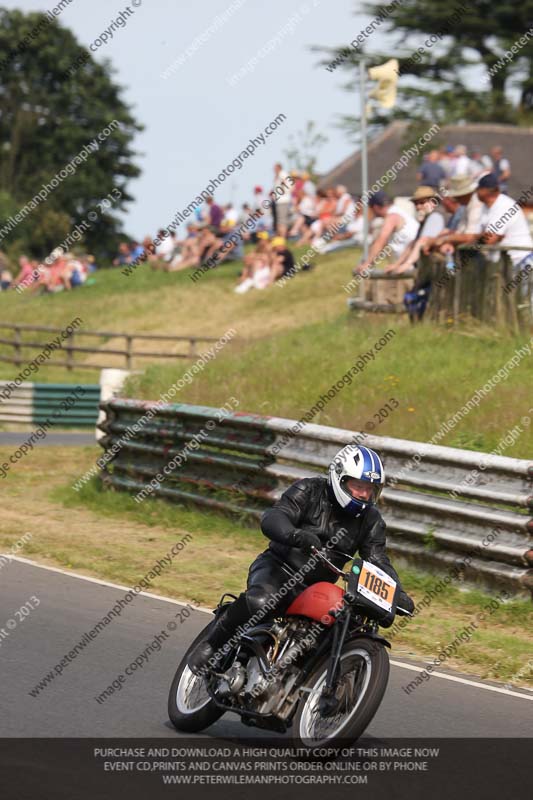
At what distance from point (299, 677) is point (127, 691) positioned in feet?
5.22

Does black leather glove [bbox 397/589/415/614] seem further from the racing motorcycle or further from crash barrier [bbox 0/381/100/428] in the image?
crash barrier [bbox 0/381/100/428]

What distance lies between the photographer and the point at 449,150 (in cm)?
2672

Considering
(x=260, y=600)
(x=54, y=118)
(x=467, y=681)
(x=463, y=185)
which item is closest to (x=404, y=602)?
(x=260, y=600)

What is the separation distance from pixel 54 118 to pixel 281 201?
47.2 meters

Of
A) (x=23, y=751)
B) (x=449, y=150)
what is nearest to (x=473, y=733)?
(x=23, y=751)

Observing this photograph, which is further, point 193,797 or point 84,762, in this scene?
point 84,762

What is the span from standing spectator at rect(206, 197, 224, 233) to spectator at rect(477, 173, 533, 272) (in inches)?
762

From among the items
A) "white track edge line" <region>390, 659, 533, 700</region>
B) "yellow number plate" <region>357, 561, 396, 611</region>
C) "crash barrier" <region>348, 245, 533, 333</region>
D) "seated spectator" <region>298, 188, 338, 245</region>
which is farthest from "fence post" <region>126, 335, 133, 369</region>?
"yellow number plate" <region>357, 561, 396, 611</region>

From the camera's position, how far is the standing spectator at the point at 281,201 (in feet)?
104

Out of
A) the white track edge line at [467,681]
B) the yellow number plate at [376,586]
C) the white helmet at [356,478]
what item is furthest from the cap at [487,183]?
the yellow number plate at [376,586]

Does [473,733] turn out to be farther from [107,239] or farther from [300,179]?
[107,239]

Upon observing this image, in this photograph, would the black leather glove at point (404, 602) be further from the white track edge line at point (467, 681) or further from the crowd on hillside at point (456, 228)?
the crowd on hillside at point (456, 228)

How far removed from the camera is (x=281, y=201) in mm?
33000

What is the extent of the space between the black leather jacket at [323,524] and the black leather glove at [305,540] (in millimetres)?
202
